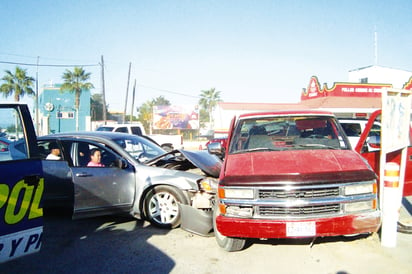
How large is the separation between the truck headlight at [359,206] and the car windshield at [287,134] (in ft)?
3.49

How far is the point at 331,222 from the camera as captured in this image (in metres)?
3.55

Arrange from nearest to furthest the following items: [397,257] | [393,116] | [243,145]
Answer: [397,257] → [393,116] → [243,145]

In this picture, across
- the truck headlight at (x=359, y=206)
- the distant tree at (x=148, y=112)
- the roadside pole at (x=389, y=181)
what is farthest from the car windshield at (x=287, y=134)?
the distant tree at (x=148, y=112)

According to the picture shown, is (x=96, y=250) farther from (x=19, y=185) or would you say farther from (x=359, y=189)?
(x=359, y=189)

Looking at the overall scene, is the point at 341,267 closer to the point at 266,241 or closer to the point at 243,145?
the point at 266,241

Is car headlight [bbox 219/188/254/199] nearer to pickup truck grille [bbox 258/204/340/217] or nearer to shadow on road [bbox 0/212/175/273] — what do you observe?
pickup truck grille [bbox 258/204/340/217]

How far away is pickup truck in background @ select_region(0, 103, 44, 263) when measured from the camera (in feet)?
9.36

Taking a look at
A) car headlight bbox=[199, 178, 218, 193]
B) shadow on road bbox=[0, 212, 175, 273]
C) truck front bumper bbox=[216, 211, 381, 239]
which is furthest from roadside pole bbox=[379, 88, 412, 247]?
shadow on road bbox=[0, 212, 175, 273]

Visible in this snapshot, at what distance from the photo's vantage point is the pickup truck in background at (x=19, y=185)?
2.85 metres

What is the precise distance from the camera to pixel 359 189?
3656 mm

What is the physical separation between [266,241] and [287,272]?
93 cm

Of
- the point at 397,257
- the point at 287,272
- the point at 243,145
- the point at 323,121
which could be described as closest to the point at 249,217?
the point at 287,272

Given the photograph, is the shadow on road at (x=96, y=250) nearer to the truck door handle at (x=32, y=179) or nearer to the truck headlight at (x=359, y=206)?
the truck door handle at (x=32, y=179)

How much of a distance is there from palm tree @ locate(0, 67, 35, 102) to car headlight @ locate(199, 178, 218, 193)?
4189 cm
